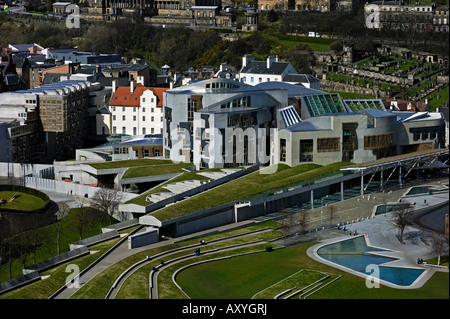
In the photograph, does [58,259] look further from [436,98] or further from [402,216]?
[436,98]

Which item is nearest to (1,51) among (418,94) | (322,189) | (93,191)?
(418,94)

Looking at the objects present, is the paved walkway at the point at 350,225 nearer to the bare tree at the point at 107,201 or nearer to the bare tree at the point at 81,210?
the bare tree at the point at 81,210

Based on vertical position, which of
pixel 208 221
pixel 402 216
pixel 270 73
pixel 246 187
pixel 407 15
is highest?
pixel 407 15

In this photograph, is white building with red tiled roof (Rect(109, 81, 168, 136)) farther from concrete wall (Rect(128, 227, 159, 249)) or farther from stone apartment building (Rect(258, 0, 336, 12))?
stone apartment building (Rect(258, 0, 336, 12))

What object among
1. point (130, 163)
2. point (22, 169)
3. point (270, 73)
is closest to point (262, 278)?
point (130, 163)

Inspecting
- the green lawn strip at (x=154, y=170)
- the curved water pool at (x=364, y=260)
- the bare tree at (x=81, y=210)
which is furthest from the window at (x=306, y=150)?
the bare tree at (x=81, y=210)

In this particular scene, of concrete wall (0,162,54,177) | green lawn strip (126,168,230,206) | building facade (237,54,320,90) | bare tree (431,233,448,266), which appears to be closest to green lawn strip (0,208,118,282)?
green lawn strip (126,168,230,206)
